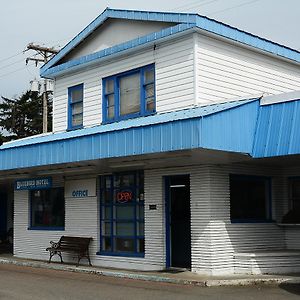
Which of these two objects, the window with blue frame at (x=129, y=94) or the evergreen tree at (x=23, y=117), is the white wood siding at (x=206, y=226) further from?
the evergreen tree at (x=23, y=117)

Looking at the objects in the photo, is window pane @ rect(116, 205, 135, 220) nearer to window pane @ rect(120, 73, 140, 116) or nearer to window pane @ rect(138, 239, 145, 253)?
window pane @ rect(138, 239, 145, 253)

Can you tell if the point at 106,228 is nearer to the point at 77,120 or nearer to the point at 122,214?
the point at 122,214

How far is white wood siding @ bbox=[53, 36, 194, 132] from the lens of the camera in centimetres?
1444

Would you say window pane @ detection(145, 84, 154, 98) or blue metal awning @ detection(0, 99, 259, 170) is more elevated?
window pane @ detection(145, 84, 154, 98)

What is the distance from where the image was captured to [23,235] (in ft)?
62.9

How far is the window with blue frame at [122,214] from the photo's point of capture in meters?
15.3

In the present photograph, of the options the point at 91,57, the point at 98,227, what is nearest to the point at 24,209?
the point at 98,227

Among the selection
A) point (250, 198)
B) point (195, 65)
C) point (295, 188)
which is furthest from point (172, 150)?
point (295, 188)

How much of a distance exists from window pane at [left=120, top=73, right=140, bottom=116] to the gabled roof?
88 centimetres

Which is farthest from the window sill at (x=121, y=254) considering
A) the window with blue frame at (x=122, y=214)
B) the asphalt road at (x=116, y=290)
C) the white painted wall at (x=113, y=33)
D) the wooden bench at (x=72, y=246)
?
the white painted wall at (x=113, y=33)

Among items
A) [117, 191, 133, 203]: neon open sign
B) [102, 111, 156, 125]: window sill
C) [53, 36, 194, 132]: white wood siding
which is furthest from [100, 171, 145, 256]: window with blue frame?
[53, 36, 194, 132]: white wood siding

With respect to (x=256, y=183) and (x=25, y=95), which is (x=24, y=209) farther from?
(x=25, y=95)

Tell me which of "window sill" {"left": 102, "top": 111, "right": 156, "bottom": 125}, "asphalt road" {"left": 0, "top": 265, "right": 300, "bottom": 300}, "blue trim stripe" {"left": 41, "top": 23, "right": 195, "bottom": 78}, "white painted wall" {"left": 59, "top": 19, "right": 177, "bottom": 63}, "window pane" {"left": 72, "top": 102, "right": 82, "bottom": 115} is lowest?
"asphalt road" {"left": 0, "top": 265, "right": 300, "bottom": 300}

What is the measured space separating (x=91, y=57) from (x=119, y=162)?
13.8ft
